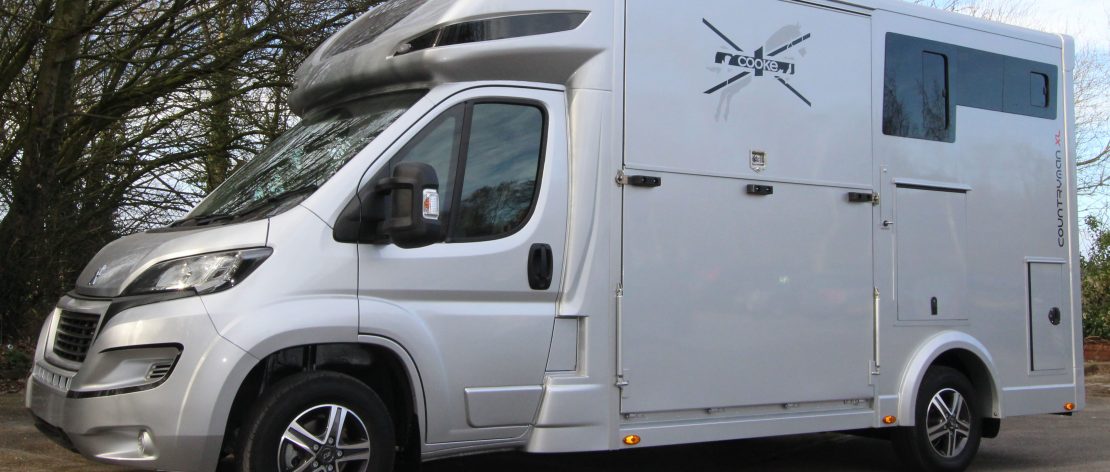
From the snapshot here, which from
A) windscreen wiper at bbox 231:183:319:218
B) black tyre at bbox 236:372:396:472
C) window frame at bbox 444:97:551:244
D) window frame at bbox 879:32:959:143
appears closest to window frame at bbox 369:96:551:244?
window frame at bbox 444:97:551:244

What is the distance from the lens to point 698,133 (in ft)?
20.3

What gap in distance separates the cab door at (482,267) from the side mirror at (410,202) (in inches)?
5.7

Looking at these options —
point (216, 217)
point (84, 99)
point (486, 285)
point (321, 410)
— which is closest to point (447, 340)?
point (486, 285)

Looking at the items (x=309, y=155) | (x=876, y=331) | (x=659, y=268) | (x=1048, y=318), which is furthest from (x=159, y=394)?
(x=1048, y=318)

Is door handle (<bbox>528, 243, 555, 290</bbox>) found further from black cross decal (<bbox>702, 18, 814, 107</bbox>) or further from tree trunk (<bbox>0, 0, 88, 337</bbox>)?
tree trunk (<bbox>0, 0, 88, 337</bbox>)

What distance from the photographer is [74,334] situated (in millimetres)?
5152

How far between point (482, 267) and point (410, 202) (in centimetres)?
59

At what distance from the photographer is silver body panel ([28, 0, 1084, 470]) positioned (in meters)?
4.88

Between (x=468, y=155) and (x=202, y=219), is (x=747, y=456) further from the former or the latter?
(x=202, y=219)

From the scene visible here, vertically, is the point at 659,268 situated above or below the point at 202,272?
above

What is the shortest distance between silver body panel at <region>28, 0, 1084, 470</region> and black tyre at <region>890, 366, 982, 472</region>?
0.73 feet

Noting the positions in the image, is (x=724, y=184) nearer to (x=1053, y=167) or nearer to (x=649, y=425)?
(x=649, y=425)

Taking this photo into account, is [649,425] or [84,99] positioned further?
[84,99]

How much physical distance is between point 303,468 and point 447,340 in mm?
887
